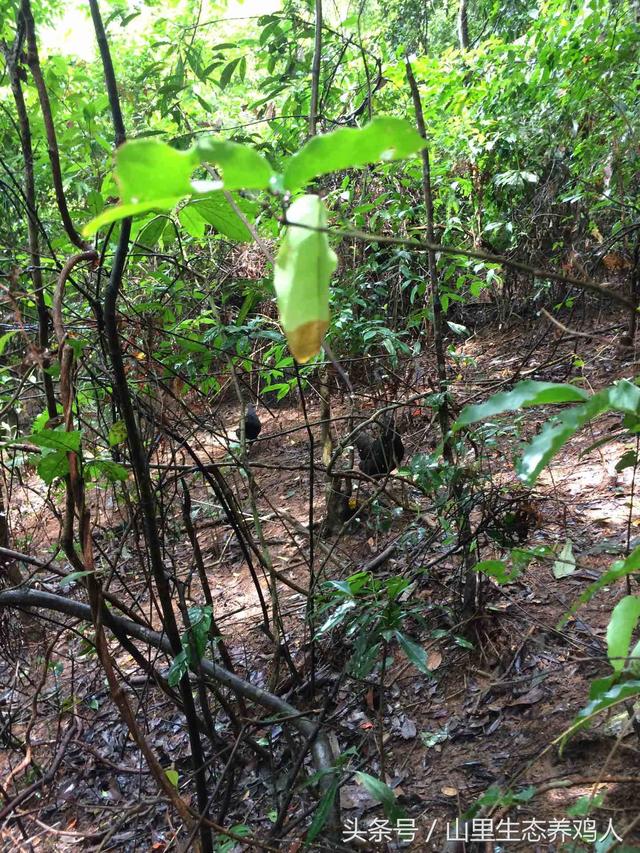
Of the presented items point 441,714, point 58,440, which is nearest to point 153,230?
point 58,440

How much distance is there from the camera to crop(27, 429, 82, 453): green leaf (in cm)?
107

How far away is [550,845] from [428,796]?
0.41 metres

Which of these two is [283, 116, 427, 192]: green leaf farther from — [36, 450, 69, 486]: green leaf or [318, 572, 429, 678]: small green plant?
[318, 572, 429, 678]: small green plant

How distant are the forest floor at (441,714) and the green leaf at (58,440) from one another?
87 centimetres

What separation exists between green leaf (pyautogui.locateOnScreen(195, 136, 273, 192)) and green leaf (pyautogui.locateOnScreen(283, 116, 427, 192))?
19mm

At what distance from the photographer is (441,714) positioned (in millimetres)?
1933

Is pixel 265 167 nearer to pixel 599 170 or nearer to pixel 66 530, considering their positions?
pixel 66 530

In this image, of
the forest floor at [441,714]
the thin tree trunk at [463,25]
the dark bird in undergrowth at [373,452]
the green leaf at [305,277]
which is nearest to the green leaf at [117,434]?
the forest floor at [441,714]

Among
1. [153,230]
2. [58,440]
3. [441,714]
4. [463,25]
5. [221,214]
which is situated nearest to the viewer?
[221,214]

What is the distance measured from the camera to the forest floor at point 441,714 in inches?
57.9

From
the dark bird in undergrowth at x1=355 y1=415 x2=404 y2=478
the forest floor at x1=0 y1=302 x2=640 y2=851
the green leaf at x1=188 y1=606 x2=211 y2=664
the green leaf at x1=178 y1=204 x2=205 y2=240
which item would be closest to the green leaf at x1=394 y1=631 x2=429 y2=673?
Result: the forest floor at x1=0 y1=302 x2=640 y2=851

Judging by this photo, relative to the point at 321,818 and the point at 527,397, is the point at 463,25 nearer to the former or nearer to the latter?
the point at 527,397

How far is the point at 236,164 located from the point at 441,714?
1938 millimetres

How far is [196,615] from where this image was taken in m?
1.51
